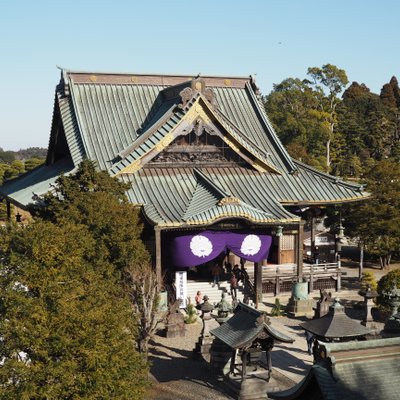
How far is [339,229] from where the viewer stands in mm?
30703

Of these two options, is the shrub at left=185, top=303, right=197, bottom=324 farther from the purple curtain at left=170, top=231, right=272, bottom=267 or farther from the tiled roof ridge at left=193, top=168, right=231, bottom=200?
the tiled roof ridge at left=193, top=168, right=231, bottom=200

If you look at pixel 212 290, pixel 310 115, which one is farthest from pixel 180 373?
pixel 310 115

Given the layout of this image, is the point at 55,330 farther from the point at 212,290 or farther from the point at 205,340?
the point at 212,290

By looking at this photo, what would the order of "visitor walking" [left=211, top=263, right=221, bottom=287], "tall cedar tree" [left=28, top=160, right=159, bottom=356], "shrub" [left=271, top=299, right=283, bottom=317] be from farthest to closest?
"visitor walking" [left=211, top=263, right=221, bottom=287], "shrub" [left=271, top=299, right=283, bottom=317], "tall cedar tree" [left=28, top=160, right=159, bottom=356]

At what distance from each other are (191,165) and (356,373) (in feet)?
62.4

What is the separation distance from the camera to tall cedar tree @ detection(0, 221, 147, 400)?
1080 centimetres

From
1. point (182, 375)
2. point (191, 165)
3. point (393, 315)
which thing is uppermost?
point (191, 165)

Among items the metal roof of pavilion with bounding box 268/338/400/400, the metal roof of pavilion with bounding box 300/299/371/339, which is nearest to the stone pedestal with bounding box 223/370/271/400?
the metal roof of pavilion with bounding box 300/299/371/339

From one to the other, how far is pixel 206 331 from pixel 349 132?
2184 inches

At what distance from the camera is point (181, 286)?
78.8 feet

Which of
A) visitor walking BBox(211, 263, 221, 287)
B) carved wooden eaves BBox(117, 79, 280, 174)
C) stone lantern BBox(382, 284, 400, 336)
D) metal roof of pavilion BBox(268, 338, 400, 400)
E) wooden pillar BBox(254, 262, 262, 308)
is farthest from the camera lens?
carved wooden eaves BBox(117, 79, 280, 174)

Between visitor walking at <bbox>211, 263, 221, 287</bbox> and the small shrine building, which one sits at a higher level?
the small shrine building

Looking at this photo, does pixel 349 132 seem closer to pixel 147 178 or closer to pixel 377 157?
pixel 377 157

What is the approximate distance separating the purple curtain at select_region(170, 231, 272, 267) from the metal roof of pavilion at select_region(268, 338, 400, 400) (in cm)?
1438
